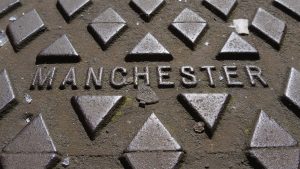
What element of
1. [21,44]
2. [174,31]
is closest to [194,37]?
[174,31]

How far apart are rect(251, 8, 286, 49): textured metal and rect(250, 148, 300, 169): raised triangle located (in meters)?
0.54

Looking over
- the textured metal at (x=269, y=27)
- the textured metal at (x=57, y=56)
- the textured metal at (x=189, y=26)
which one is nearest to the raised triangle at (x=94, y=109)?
the textured metal at (x=57, y=56)

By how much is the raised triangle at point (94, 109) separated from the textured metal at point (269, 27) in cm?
68

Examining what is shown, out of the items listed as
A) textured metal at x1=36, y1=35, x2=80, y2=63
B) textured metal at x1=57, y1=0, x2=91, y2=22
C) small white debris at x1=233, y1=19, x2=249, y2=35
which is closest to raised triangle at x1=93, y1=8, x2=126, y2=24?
textured metal at x1=57, y1=0, x2=91, y2=22

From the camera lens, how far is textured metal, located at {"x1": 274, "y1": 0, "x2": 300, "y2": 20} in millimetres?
2012

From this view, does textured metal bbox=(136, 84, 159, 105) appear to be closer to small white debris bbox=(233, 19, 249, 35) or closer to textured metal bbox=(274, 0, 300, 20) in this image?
small white debris bbox=(233, 19, 249, 35)

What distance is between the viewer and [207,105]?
161 cm

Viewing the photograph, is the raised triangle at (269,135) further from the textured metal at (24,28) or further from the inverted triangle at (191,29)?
the textured metal at (24,28)

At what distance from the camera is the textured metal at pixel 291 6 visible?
2.01 m

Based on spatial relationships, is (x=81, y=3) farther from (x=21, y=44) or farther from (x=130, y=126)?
(x=130, y=126)

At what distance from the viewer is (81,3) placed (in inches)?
79.9

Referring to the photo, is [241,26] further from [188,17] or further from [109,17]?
[109,17]

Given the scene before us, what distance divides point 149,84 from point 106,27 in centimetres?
36

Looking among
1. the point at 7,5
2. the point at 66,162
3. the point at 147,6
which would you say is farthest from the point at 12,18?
the point at 66,162
